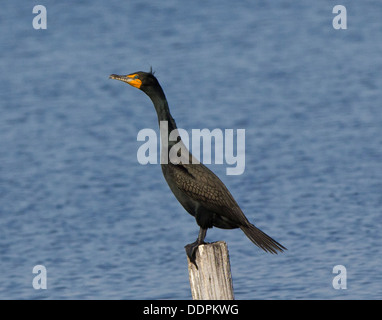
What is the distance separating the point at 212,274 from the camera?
7.61 m

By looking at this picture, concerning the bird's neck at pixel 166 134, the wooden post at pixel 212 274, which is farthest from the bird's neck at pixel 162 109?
the wooden post at pixel 212 274

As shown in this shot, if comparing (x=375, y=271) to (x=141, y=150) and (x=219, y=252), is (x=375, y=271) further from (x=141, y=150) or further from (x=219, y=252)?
(x=141, y=150)

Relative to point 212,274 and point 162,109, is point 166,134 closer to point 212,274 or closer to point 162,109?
point 162,109

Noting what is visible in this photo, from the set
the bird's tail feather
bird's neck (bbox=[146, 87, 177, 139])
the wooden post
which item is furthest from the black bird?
the wooden post

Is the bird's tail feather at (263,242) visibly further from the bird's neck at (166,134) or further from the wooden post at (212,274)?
the bird's neck at (166,134)

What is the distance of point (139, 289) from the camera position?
1238 cm

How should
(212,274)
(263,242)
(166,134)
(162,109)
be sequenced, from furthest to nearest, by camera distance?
(162,109)
(166,134)
(263,242)
(212,274)

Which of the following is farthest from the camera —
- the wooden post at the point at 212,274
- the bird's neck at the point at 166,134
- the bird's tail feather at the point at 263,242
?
the bird's neck at the point at 166,134

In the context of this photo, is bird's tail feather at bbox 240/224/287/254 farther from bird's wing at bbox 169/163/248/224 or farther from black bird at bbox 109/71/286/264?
bird's wing at bbox 169/163/248/224

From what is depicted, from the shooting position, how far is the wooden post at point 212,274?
757 cm

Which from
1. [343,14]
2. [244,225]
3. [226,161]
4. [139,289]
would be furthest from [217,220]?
[343,14]

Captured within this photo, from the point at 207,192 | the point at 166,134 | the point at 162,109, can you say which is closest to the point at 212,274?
the point at 207,192

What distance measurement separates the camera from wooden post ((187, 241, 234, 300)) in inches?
298

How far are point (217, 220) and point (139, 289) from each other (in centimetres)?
434
